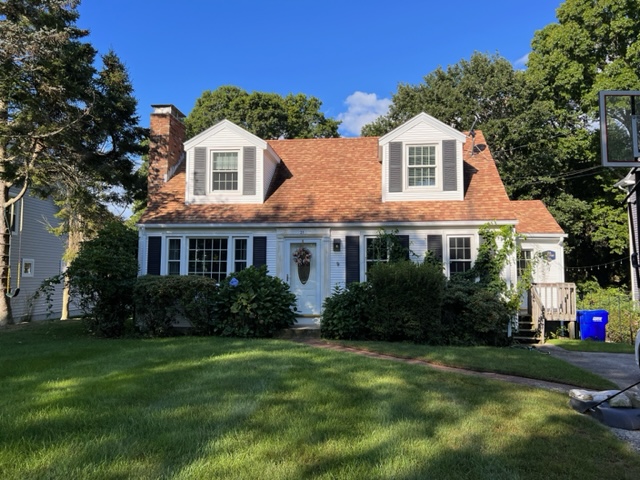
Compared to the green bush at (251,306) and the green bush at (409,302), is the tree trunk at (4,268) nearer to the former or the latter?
the green bush at (251,306)

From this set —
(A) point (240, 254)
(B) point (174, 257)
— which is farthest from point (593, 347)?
(B) point (174, 257)

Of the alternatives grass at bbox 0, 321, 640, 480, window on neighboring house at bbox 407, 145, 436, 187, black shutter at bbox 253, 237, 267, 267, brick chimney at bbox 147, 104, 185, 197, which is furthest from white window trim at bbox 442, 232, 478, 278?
brick chimney at bbox 147, 104, 185, 197

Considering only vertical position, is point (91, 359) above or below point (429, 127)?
below

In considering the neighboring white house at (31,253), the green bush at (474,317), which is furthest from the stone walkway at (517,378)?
the neighboring white house at (31,253)

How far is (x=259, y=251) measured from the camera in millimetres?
12148

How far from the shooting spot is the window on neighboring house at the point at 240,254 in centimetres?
1230

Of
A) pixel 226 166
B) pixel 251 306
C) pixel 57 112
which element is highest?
pixel 57 112

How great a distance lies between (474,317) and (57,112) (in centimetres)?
1413

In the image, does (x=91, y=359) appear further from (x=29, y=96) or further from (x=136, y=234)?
(x=29, y=96)

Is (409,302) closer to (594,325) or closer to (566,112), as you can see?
(594,325)

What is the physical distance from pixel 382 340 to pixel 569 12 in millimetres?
22273

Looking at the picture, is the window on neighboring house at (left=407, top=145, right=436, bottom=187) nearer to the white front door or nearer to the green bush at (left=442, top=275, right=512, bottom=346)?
the white front door

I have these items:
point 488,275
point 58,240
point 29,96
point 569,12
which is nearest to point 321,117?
point 569,12

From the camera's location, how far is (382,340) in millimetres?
9953
